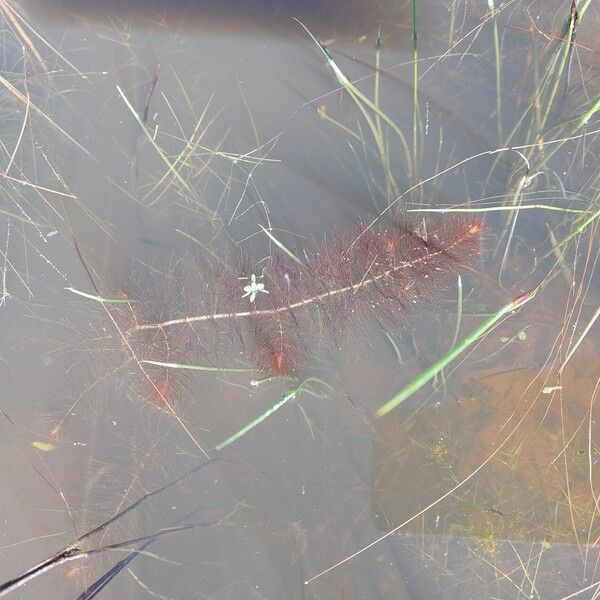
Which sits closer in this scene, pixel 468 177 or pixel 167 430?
pixel 468 177

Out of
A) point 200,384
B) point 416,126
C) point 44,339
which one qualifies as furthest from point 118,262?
point 416,126

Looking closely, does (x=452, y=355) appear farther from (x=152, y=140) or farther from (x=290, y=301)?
(x=152, y=140)

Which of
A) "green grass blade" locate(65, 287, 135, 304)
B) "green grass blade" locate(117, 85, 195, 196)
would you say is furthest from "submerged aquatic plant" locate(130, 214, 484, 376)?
"green grass blade" locate(117, 85, 195, 196)

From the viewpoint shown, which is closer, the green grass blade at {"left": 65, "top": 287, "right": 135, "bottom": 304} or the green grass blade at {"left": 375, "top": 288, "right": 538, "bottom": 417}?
the green grass blade at {"left": 375, "top": 288, "right": 538, "bottom": 417}

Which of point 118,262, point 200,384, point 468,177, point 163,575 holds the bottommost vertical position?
point 163,575

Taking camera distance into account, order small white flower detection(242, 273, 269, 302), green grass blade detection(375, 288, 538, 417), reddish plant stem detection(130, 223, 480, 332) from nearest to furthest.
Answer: green grass blade detection(375, 288, 538, 417) < reddish plant stem detection(130, 223, 480, 332) < small white flower detection(242, 273, 269, 302)

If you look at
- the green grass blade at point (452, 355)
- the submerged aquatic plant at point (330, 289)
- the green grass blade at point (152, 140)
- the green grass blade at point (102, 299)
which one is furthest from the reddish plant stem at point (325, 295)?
the green grass blade at point (152, 140)

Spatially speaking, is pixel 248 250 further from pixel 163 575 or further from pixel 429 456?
pixel 163 575

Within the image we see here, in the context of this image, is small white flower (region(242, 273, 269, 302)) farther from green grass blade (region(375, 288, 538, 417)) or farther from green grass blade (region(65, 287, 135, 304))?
green grass blade (region(375, 288, 538, 417))
